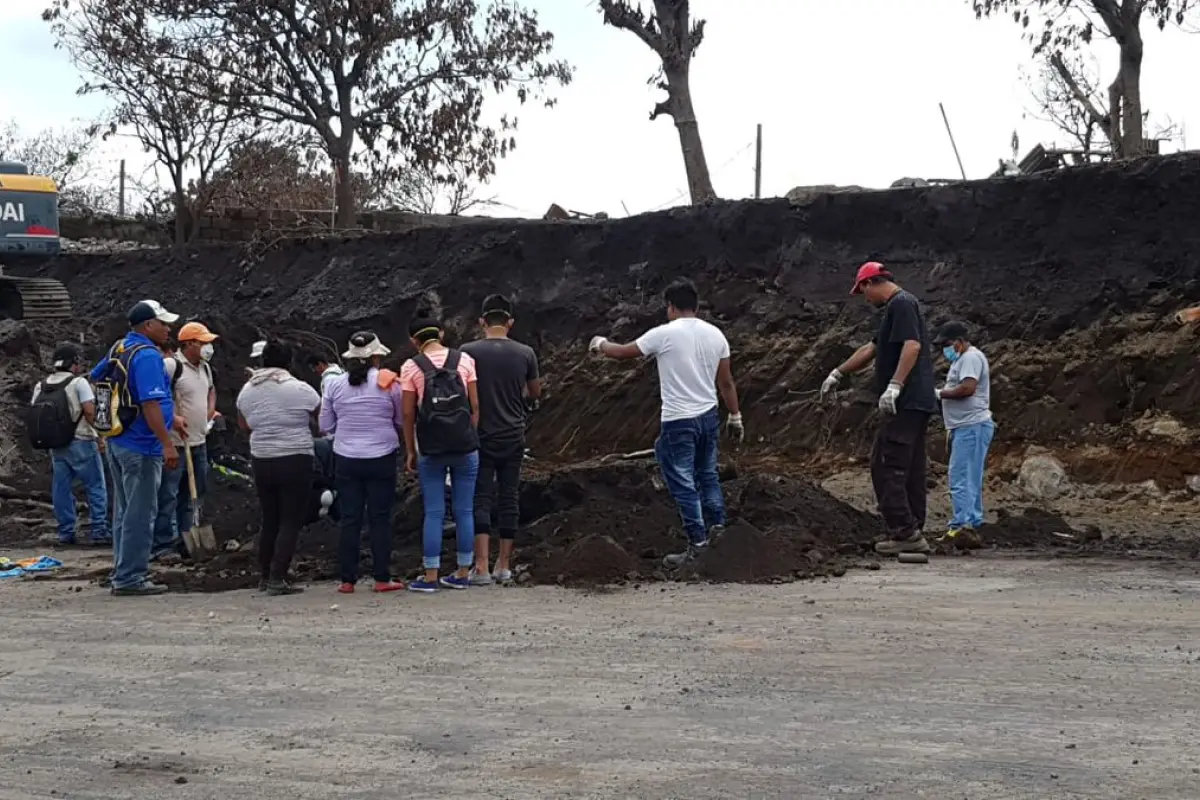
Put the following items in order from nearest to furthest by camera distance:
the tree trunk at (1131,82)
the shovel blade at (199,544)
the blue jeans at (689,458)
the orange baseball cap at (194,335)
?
the blue jeans at (689,458)
the shovel blade at (199,544)
the orange baseball cap at (194,335)
the tree trunk at (1131,82)

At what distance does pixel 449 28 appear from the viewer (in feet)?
101

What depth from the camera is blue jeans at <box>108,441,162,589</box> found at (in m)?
10.0

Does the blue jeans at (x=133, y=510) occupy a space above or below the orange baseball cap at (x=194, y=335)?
below

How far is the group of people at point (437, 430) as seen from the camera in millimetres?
9727

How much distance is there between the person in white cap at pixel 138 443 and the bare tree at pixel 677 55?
49.8ft

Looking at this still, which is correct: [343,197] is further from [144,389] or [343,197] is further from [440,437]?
[440,437]

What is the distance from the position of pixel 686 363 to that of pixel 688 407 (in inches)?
12.6

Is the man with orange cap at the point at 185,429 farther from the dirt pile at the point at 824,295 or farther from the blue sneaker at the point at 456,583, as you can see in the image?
the dirt pile at the point at 824,295

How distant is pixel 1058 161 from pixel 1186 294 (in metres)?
7.01

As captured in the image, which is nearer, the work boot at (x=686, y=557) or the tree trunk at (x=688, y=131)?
the work boot at (x=686, y=557)

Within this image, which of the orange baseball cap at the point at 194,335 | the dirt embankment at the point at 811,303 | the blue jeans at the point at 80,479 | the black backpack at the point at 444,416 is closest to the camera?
the black backpack at the point at 444,416

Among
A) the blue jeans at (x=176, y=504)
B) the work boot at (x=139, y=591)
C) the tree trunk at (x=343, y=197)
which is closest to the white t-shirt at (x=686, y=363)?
the work boot at (x=139, y=591)

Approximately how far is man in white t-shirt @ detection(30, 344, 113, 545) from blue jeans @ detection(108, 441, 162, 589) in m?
3.64

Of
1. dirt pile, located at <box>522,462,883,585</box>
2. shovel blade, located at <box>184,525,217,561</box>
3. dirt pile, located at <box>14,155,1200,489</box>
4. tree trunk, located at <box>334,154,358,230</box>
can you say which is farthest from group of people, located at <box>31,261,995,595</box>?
tree trunk, located at <box>334,154,358,230</box>
